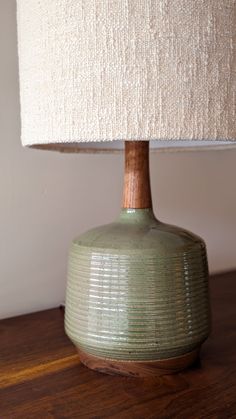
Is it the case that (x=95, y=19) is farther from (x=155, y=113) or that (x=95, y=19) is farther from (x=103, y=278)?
(x=103, y=278)

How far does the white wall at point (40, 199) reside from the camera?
2.78ft

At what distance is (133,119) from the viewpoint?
471mm

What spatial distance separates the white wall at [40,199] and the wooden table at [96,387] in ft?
0.54

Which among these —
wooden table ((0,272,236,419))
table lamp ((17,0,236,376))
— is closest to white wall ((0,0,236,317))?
wooden table ((0,272,236,419))

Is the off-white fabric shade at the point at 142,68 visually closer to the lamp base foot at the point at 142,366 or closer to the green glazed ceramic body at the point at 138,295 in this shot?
the green glazed ceramic body at the point at 138,295

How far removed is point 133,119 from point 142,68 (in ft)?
0.18

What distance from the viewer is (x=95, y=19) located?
0.48 metres

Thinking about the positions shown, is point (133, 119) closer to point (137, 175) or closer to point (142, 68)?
point (142, 68)

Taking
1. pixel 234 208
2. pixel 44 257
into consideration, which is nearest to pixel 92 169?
pixel 44 257

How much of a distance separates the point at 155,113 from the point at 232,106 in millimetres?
104

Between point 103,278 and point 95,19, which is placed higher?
point 95,19

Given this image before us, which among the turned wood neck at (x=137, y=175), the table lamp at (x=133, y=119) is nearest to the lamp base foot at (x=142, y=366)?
the table lamp at (x=133, y=119)

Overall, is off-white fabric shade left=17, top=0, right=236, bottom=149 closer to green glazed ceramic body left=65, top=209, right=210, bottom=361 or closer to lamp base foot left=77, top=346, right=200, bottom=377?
green glazed ceramic body left=65, top=209, right=210, bottom=361

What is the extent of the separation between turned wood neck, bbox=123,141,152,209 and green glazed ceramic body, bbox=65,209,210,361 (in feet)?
0.15
